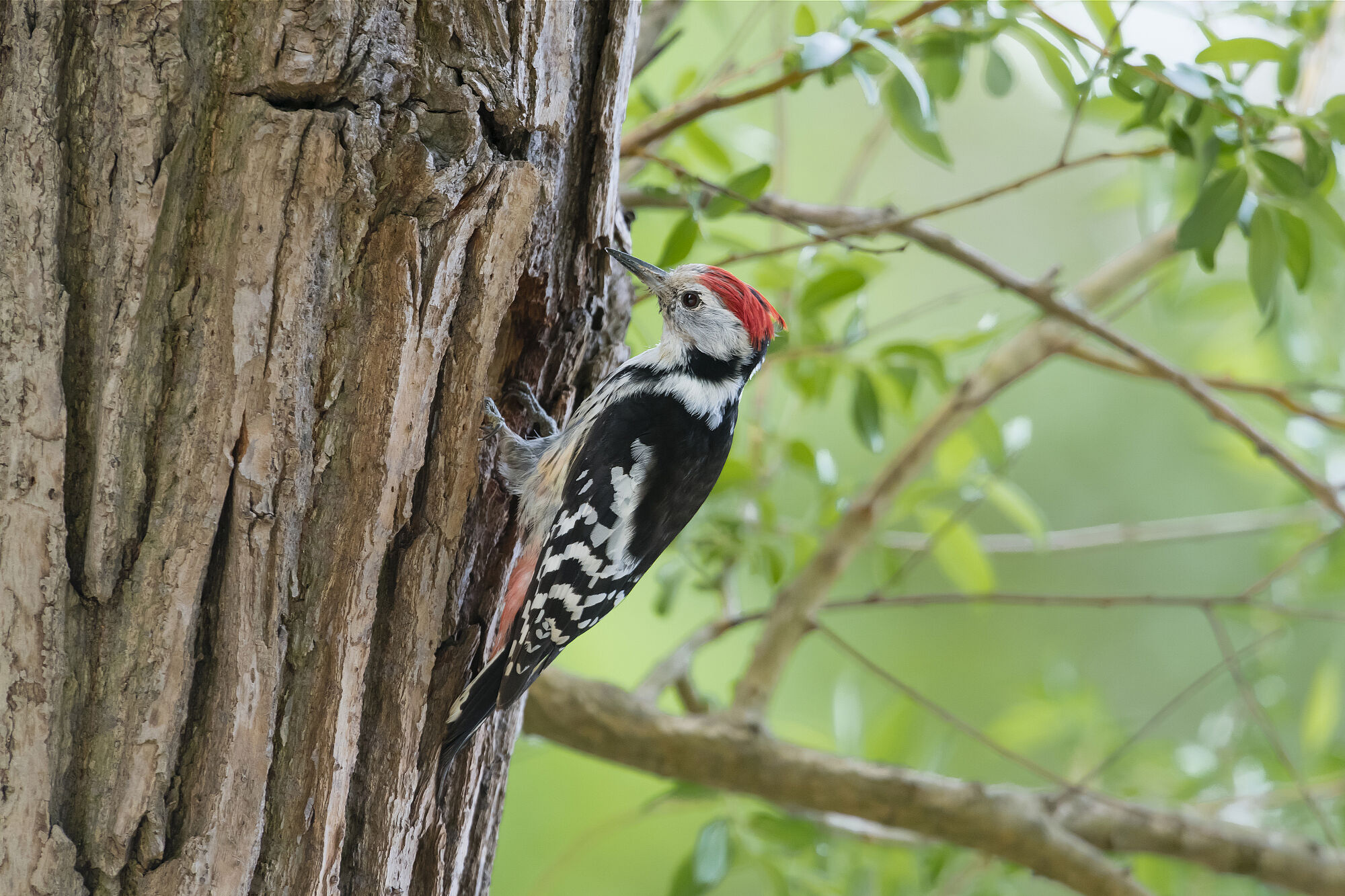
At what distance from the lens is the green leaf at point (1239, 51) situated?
128 centimetres

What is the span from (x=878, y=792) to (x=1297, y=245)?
1.14 metres

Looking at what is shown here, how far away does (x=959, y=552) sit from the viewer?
2.17m

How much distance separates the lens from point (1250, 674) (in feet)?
8.91

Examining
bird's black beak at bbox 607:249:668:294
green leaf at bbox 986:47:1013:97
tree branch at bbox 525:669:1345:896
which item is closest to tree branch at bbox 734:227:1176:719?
tree branch at bbox 525:669:1345:896

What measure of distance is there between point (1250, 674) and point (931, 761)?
1.14 metres

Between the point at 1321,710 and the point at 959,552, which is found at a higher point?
the point at 959,552

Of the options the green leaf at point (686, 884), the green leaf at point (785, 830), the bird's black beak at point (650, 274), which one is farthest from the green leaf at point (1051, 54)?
the green leaf at point (686, 884)

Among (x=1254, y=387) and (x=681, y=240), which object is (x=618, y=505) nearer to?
(x=681, y=240)

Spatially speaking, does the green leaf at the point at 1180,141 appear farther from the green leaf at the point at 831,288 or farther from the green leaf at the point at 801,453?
the green leaf at the point at 801,453

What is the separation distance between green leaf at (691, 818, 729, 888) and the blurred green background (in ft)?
0.19

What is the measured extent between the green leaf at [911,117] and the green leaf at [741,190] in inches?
7.9

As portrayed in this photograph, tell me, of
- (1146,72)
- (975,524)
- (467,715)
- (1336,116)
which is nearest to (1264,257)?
(1336,116)

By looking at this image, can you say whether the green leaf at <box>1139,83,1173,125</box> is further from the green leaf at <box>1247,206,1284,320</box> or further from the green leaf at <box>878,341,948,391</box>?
the green leaf at <box>878,341,948,391</box>

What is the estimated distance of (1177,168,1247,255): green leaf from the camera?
50.8 inches
